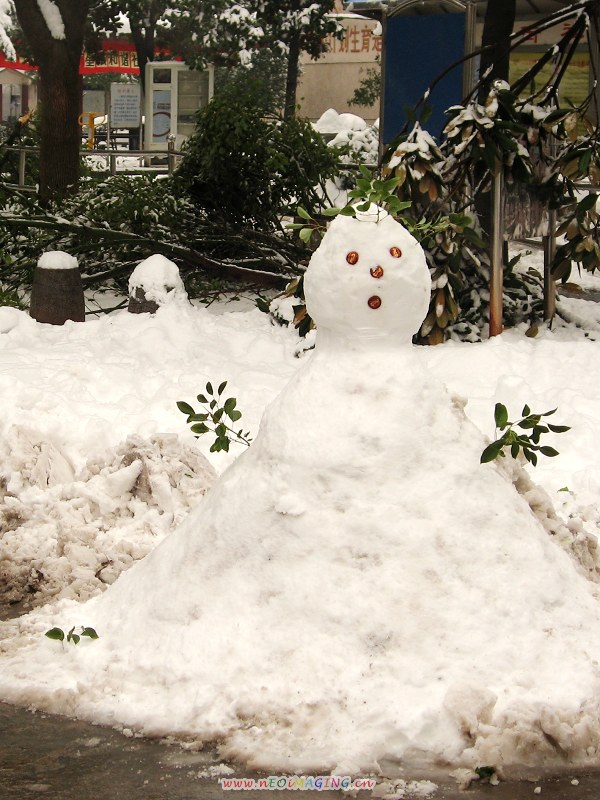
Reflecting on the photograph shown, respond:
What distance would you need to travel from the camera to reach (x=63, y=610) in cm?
414

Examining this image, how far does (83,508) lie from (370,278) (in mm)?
2015

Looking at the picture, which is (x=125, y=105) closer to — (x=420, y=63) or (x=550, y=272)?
(x=420, y=63)

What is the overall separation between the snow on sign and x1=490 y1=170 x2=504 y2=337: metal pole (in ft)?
50.4

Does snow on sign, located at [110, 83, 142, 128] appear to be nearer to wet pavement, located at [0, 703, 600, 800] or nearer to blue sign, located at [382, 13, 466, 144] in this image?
blue sign, located at [382, 13, 466, 144]

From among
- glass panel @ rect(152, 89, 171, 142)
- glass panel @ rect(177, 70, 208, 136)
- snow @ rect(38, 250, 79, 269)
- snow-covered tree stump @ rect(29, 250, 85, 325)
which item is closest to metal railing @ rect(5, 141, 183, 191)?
glass panel @ rect(152, 89, 171, 142)

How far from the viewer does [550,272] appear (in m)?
8.16

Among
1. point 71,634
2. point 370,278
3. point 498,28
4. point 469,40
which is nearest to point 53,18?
point 469,40

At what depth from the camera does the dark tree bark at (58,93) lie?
10.5m

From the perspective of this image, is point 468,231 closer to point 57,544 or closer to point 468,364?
point 468,364

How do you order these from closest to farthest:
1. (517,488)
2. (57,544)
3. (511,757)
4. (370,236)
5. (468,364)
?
(511,757), (370,236), (517,488), (57,544), (468,364)

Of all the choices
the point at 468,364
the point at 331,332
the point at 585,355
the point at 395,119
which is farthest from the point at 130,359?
the point at 395,119

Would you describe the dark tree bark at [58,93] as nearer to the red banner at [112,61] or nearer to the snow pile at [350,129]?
the snow pile at [350,129]

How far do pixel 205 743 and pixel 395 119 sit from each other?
8.27 m

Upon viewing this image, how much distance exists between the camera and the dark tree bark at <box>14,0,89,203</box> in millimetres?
10484
